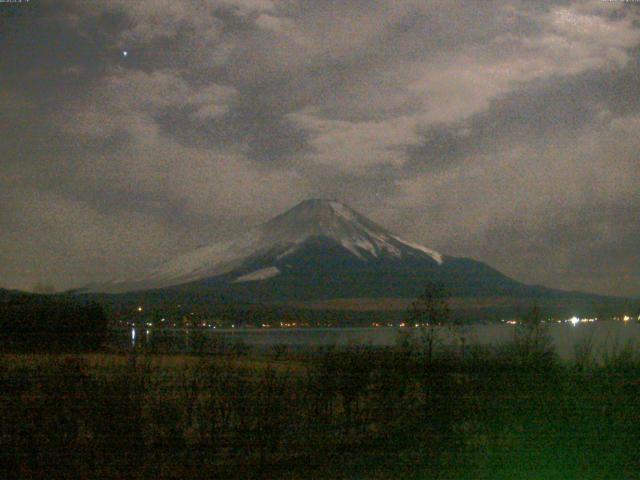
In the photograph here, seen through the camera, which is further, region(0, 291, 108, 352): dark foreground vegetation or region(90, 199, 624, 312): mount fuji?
region(90, 199, 624, 312): mount fuji

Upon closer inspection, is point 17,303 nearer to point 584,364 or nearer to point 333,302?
point 584,364

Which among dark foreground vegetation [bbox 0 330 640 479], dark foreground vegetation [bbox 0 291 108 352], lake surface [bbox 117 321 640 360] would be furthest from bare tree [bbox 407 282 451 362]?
dark foreground vegetation [bbox 0 291 108 352]

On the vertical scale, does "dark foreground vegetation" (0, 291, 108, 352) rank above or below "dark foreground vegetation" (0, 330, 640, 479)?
above

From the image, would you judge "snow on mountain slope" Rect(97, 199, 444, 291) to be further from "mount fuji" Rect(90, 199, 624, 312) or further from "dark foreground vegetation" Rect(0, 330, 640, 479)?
"dark foreground vegetation" Rect(0, 330, 640, 479)

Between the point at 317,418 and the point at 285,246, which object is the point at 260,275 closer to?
the point at 285,246

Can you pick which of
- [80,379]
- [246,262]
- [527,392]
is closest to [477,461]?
[527,392]

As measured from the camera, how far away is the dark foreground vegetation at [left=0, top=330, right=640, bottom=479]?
6672mm

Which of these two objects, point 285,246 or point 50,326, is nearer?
point 50,326

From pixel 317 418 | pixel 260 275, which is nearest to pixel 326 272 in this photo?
pixel 260 275

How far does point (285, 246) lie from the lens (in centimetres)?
4644

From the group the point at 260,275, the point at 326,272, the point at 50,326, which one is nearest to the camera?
the point at 50,326

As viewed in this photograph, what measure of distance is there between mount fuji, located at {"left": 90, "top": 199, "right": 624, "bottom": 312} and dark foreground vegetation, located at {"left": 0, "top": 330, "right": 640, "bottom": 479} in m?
3.24

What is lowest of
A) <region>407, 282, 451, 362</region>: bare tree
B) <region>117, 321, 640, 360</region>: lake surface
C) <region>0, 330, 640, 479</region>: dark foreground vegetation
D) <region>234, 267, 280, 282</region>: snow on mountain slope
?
<region>0, 330, 640, 479</region>: dark foreground vegetation

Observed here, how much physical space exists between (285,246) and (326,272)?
1655 centimetres
